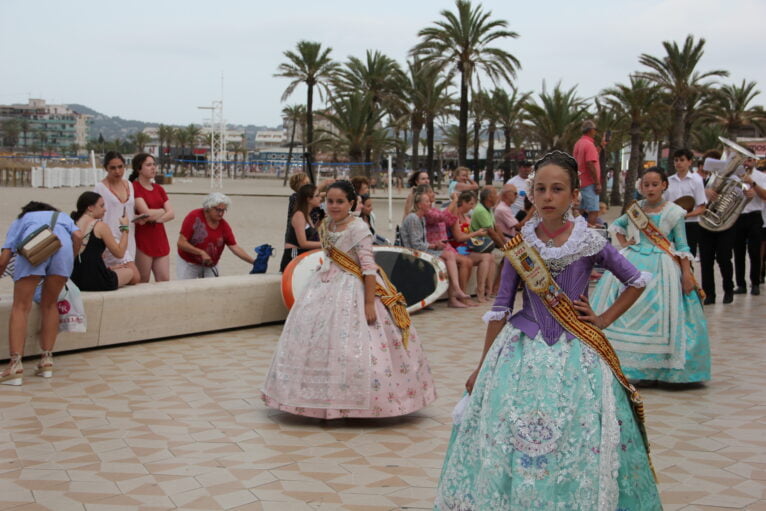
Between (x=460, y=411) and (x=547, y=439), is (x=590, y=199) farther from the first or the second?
(x=547, y=439)

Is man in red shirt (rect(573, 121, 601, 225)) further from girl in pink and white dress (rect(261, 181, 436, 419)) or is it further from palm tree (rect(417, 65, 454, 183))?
palm tree (rect(417, 65, 454, 183))

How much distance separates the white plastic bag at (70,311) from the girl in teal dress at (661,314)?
4.02 meters

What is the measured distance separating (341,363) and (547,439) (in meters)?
2.56

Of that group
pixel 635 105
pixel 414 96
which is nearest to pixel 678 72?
pixel 635 105

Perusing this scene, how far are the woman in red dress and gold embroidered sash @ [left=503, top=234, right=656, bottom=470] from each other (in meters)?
6.00

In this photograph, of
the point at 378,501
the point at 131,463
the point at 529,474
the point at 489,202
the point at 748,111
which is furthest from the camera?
the point at 748,111

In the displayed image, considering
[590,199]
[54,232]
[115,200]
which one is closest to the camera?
[54,232]

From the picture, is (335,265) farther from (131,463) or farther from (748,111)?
(748,111)

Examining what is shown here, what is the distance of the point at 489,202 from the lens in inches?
468

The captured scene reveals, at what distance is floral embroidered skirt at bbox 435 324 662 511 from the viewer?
10.3 ft

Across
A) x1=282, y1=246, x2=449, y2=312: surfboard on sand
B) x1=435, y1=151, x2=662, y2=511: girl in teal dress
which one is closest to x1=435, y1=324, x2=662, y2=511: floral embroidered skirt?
x1=435, y1=151, x2=662, y2=511: girl in teal dress

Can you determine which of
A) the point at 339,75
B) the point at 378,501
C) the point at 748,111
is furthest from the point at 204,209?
the point at 748,111

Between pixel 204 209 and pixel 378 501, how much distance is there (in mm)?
5357

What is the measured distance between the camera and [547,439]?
3148mm
